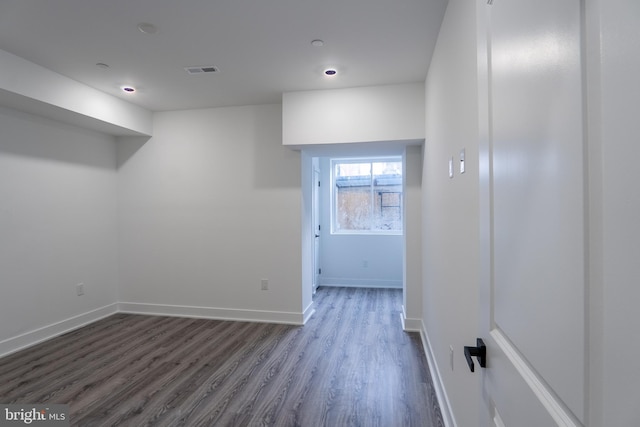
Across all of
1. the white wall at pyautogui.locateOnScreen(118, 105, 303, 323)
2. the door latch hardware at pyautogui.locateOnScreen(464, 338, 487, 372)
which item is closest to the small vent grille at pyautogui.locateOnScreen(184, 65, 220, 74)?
the white wall at pyautogui.locateOnScreen(118, 105, 303, 323)

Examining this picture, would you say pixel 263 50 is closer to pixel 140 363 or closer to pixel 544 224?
pixel 544 224

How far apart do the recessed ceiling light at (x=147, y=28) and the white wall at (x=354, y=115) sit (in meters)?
1.39

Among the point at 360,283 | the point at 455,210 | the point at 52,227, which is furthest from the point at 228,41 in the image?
the point at 360,283

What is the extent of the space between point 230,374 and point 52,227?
2.55 metres

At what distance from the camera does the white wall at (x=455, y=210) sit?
134cm

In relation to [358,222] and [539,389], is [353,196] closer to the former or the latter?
[358,222]

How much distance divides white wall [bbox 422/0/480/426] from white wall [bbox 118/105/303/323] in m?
1.74

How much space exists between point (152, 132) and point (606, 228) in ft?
14.8

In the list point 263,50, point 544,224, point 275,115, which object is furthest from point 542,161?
point 275,115

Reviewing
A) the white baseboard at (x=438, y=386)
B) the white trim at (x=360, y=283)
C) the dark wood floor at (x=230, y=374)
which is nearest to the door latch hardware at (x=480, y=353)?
the white baseboard at (x=438, y=386)

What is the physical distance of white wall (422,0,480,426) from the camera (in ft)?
4.38

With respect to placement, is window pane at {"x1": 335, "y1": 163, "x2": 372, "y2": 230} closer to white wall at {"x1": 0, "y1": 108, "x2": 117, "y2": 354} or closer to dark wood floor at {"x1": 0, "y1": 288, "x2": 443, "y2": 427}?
dark wood floor at {"x1": 0, "y1": 288, "x2": 443, "y2": 427}

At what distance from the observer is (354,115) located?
3160 mm

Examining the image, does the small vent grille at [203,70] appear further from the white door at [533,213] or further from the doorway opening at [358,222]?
the doorway opening at [358,222]
